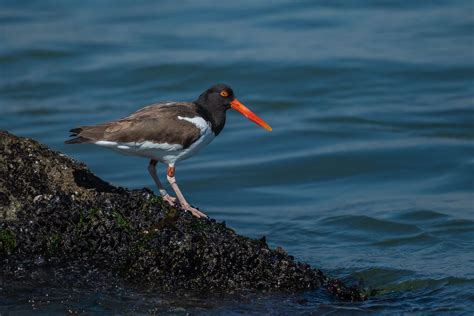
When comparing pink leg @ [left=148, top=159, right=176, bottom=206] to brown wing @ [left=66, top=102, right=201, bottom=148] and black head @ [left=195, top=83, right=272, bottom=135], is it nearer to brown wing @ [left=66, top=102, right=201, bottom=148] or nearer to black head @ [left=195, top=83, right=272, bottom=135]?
brown wing @ [left=66, top=102, right=201, bottom=148]

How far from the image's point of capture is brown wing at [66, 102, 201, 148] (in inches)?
296

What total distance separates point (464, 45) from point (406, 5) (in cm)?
248

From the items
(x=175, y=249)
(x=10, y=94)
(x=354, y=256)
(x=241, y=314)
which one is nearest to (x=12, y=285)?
(x=175, y=249)

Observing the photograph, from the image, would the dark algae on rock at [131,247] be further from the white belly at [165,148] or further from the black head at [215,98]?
the black head at [215,98]

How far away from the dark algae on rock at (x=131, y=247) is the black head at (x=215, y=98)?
166cm

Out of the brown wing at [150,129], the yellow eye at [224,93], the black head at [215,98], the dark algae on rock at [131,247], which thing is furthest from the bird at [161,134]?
the dark algae on rock at [131,247]

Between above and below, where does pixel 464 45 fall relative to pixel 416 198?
above

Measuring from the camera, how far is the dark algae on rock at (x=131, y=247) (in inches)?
259

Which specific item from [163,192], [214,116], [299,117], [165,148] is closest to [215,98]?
[214,116]

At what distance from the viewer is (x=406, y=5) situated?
19312mm

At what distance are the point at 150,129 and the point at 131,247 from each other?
4.30 ft

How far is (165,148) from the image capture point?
7.71 meters

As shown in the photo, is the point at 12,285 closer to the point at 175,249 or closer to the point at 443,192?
the point at 175,249

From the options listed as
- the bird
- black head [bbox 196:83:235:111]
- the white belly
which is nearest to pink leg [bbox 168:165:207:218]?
the bird
